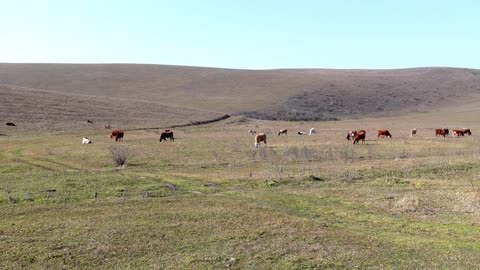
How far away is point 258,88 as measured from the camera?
369 ft

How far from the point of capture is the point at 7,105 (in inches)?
2554

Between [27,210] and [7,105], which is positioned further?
[7,105]

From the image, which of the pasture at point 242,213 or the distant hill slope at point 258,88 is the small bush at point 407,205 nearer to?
the pasture at point 242,213

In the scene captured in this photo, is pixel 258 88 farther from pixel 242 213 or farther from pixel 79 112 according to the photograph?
pixel 242 213

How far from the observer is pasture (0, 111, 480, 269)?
1080 cm

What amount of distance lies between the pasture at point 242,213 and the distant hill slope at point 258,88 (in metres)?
56.4

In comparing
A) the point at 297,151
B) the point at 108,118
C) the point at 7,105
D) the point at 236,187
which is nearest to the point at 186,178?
the point at 236,187

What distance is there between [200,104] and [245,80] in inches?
1139

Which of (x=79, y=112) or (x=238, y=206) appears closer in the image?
(x=238, y=206)

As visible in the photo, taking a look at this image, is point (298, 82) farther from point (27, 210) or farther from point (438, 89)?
point (27, 210)

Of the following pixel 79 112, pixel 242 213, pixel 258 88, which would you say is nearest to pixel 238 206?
pixel 242 213

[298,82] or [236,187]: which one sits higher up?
[298,82]

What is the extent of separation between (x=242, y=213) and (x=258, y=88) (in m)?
98.6

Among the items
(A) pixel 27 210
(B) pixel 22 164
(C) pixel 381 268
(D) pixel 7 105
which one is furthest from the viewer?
(D) pixel 7 105
